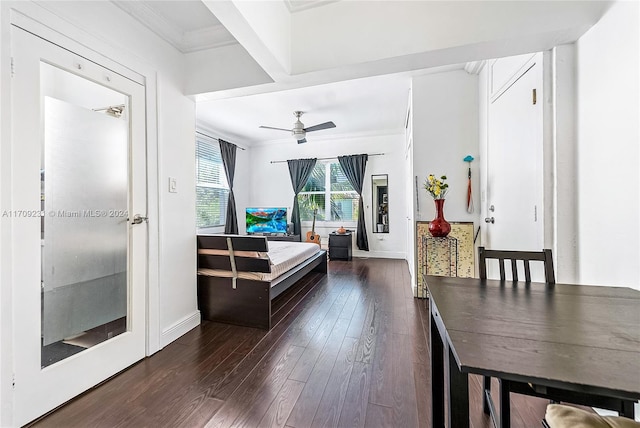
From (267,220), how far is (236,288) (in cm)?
334

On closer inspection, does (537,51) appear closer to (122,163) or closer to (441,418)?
(441,418)

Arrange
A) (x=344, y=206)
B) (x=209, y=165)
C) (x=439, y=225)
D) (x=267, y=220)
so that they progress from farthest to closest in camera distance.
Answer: (x=344, y=206)
(x=267, y=220)
(x=209, y=165)
(x=439, y=225)

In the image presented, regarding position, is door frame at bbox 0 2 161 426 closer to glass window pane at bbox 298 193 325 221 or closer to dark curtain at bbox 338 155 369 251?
dark curtain at bbox 338 155 369 251

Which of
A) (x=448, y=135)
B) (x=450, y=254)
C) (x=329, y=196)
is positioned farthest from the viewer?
(x=329, y=196)

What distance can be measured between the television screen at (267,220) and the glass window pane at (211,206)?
54 cm

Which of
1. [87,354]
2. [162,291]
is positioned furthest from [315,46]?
[87,354]

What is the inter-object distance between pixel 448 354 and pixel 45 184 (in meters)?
2.07

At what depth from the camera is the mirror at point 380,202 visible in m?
5.54

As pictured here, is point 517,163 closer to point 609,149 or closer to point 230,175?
point 609,149

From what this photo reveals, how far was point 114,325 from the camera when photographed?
173 cm

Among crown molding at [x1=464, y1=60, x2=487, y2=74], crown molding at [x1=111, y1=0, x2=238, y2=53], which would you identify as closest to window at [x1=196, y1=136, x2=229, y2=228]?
crown molding at [x1=111, y1=0, x2=238, y2=53]

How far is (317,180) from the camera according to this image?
603 cm

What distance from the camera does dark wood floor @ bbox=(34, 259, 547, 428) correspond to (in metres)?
1.33

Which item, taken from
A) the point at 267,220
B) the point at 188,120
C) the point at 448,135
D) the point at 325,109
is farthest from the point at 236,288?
the point at 267,220
